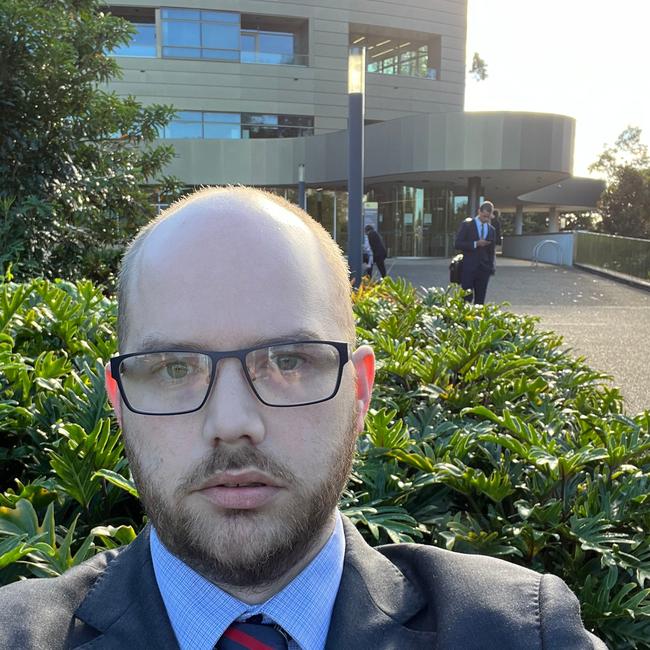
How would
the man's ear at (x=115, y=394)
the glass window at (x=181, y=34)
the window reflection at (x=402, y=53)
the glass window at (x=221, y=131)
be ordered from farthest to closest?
the window reflection at (x=402, y=53), the glass window at (x=221, y=131), the glass window at (x=181, y=34), the man's ear at (x=115, y=394)

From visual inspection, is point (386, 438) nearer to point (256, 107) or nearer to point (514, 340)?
point (514, 340)

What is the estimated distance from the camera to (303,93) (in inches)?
1330

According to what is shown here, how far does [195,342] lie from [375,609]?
608mm

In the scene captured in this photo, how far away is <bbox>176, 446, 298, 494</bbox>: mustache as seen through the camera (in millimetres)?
1159

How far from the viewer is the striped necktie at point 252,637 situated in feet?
3.91

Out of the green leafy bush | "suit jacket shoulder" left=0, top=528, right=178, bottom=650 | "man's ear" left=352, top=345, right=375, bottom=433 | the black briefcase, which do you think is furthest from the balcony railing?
"suit jacket shoulder" left=0, top=528, right=178, bottom=650

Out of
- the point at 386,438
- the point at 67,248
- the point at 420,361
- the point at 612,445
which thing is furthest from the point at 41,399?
the point at 67,248

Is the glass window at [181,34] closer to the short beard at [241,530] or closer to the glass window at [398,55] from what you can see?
the glass window at [398,55]

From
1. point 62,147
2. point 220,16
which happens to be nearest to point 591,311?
point 62,147

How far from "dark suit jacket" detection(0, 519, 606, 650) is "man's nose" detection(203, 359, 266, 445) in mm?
357

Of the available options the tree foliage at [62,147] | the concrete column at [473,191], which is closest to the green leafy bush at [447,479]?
the tree foliage at [62,147]

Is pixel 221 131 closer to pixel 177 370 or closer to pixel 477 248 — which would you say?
pixel 477 248

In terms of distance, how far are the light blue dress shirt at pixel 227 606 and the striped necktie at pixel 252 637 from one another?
0.05ft

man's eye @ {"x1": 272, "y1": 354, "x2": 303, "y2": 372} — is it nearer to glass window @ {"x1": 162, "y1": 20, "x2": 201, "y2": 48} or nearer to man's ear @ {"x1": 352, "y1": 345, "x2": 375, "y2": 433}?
man's ear @ {"x1": 352, "y1": 345, "x2": 375, "y2": 433}
